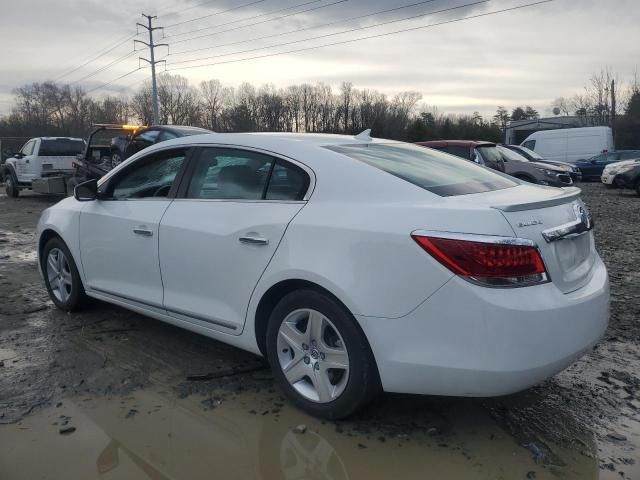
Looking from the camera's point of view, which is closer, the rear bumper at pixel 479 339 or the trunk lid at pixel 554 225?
the rear bumper at pixel 479 339

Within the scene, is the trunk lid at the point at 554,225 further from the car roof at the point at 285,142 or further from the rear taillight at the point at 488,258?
the car roof at the point at 285,142

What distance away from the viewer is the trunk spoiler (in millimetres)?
2727

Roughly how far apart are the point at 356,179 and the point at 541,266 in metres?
1.05

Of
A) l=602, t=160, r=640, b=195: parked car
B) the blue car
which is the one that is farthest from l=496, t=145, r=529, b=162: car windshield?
the blue car

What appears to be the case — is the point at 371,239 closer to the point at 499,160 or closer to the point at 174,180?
the point at 174,180

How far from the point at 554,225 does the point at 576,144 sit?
2661 centimetres

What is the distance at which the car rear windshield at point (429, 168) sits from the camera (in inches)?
125

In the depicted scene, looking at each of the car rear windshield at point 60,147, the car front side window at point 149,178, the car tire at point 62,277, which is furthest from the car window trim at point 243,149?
the car rear windshield at point 60,147

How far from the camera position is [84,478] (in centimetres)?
267

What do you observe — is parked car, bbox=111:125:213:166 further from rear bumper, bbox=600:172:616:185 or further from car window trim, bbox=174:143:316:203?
rear bumper, bbox=600:172:616:185

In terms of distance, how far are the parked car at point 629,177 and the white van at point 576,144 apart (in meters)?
8.78

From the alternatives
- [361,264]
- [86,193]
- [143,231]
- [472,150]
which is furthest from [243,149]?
[472,150]

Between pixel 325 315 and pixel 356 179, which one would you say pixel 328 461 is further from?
pixel 356 179

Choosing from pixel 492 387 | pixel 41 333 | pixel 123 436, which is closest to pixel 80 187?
pixel 41 333
